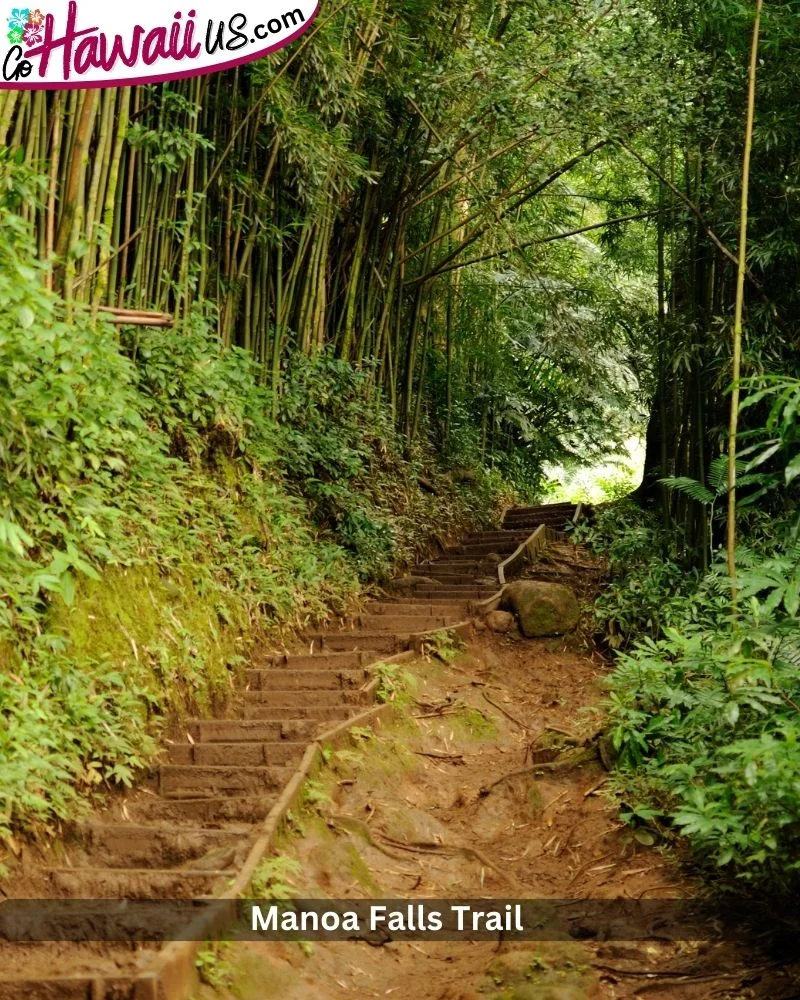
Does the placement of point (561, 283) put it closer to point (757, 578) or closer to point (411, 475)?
point (411, 475)

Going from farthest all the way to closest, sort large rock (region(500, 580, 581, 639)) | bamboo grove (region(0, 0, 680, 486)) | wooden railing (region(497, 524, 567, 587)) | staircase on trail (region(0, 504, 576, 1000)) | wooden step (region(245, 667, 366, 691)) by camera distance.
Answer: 1. wooden railing (region(497, 524, 567, 587))
2. large rock (region(500, 580, 581, 639))
3. wooden step (region(245, 667, 366, 691))
4. bamboo grove (region(0, 0, 680, 486))
5. staircase on trail (region(0, 504, 576, 1000))

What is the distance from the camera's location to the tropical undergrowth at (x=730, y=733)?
10.3 ft

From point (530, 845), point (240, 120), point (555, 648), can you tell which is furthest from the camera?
point (555, 648)

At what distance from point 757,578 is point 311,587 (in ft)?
13.0

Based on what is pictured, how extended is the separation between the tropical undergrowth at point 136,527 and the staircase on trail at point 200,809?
0.50 feet

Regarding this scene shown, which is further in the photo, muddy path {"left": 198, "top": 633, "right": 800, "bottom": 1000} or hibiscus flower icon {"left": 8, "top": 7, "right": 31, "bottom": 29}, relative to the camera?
hibiscus flower icon {"left": 8, "top": 7, "right": 31, "bottom": 29}

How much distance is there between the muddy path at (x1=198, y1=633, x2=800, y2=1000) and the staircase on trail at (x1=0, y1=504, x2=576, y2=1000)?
0.74 feet

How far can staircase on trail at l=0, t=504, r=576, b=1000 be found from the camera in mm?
2887

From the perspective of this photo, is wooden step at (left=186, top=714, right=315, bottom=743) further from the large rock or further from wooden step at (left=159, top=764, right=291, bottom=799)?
the large rock

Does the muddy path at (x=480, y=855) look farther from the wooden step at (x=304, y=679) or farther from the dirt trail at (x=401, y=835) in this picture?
the wooden step at (x=304, y=679)

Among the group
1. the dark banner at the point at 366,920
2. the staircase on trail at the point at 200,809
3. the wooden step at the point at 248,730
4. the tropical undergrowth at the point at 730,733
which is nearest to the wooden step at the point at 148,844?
the staircase on trail at the point at 200,809

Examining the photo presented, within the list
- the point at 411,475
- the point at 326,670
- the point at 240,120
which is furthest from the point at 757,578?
the point at 411,475

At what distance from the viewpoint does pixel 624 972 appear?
3.35m

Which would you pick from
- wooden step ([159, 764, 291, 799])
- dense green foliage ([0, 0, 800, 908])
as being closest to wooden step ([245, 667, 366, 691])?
dense green foliage ([0, 0, 800, 908])
